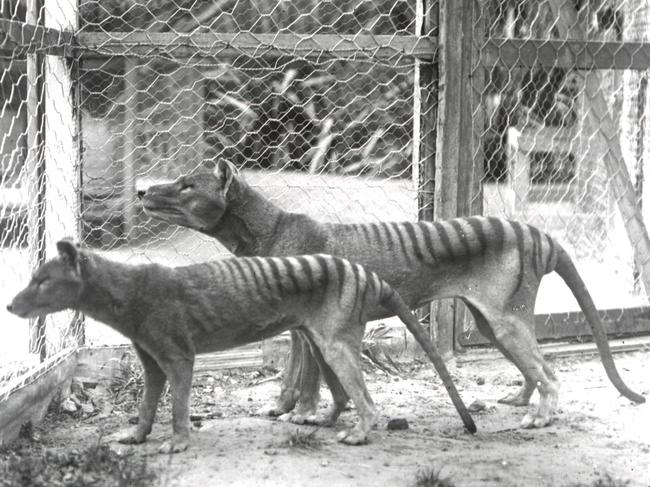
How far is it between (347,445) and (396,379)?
1512 millimetres

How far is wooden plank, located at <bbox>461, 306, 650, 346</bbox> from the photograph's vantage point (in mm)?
6785

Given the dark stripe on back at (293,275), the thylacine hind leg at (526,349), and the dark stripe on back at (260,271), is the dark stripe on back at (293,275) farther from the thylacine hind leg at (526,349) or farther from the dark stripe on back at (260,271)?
the thylacine hind leg at (526,349)

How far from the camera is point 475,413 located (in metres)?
5.55

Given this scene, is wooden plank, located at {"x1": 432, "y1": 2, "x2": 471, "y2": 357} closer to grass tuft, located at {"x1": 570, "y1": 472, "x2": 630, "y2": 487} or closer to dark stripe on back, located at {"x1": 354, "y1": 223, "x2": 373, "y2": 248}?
dark stripe on back, located at {"x1": 354, "y1": 223, "x2": 373, "y2": 248}

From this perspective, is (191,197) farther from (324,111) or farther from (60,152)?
(324,111)

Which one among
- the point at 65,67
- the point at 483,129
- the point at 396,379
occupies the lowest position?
the point at 396,379

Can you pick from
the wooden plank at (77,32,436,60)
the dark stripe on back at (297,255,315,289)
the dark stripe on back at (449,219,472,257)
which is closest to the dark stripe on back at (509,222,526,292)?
the dark stripe on back at (449,219,472,257)

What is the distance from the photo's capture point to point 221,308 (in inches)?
187

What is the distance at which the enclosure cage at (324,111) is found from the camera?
19.6 feet

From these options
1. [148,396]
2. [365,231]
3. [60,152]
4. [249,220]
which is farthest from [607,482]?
[60,152]

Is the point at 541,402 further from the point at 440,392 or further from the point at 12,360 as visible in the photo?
the point at 12,360

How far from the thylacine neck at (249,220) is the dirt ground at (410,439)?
0.88 metres

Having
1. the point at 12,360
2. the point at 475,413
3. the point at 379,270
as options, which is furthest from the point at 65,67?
the point at 475,413

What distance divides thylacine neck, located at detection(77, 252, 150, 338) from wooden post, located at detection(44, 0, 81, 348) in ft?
3.59
